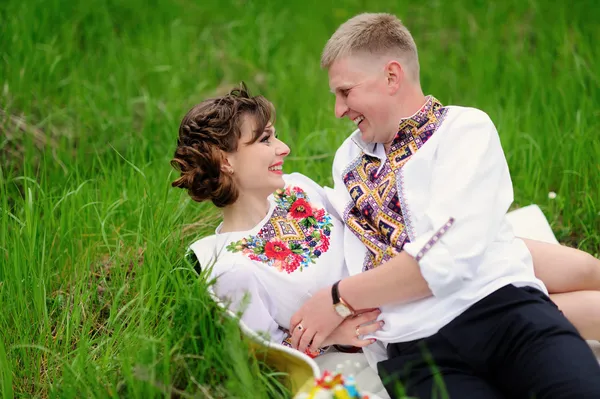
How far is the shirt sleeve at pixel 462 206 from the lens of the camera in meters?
2.36

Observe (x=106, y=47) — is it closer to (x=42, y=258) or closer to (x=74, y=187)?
(x=74, y=187)

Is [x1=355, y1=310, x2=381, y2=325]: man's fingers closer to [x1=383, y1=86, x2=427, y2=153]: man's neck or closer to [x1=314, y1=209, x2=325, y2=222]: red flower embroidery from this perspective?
[x1=314, y1=209, x2=325, y2=222]: red flower embroidery

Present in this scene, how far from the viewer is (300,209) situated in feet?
9.49

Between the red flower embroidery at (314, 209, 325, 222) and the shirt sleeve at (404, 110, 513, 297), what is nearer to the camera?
the shirt sleeve at (404, 110, 513, 297)

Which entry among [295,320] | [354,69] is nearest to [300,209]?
[295,320]

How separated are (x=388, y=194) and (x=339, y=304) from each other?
43cm

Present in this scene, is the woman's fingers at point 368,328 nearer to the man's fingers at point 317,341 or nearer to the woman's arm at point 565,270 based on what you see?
the man's fingers at point 317,341

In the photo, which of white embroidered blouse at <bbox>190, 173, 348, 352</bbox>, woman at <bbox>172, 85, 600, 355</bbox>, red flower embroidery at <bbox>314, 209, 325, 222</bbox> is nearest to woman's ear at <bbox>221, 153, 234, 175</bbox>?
woman at <bbox>172, 85, 600, 355</bbox>

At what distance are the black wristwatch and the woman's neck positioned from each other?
0.45 meters

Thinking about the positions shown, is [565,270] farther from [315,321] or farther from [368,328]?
[315,321]

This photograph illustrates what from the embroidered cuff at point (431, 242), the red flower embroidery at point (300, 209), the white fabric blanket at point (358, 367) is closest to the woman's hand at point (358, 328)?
the white fabric blanket at point (358, 367)

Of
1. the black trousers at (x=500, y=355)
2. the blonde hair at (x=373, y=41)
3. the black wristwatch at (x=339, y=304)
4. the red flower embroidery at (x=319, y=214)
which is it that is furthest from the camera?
the red flower embroidery at (x=319, y=214)

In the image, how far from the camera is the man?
2330 millimetres

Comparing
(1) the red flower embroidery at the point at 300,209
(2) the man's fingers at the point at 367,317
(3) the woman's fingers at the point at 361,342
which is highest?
(1) the red flower embroidery at the point at 300,209
